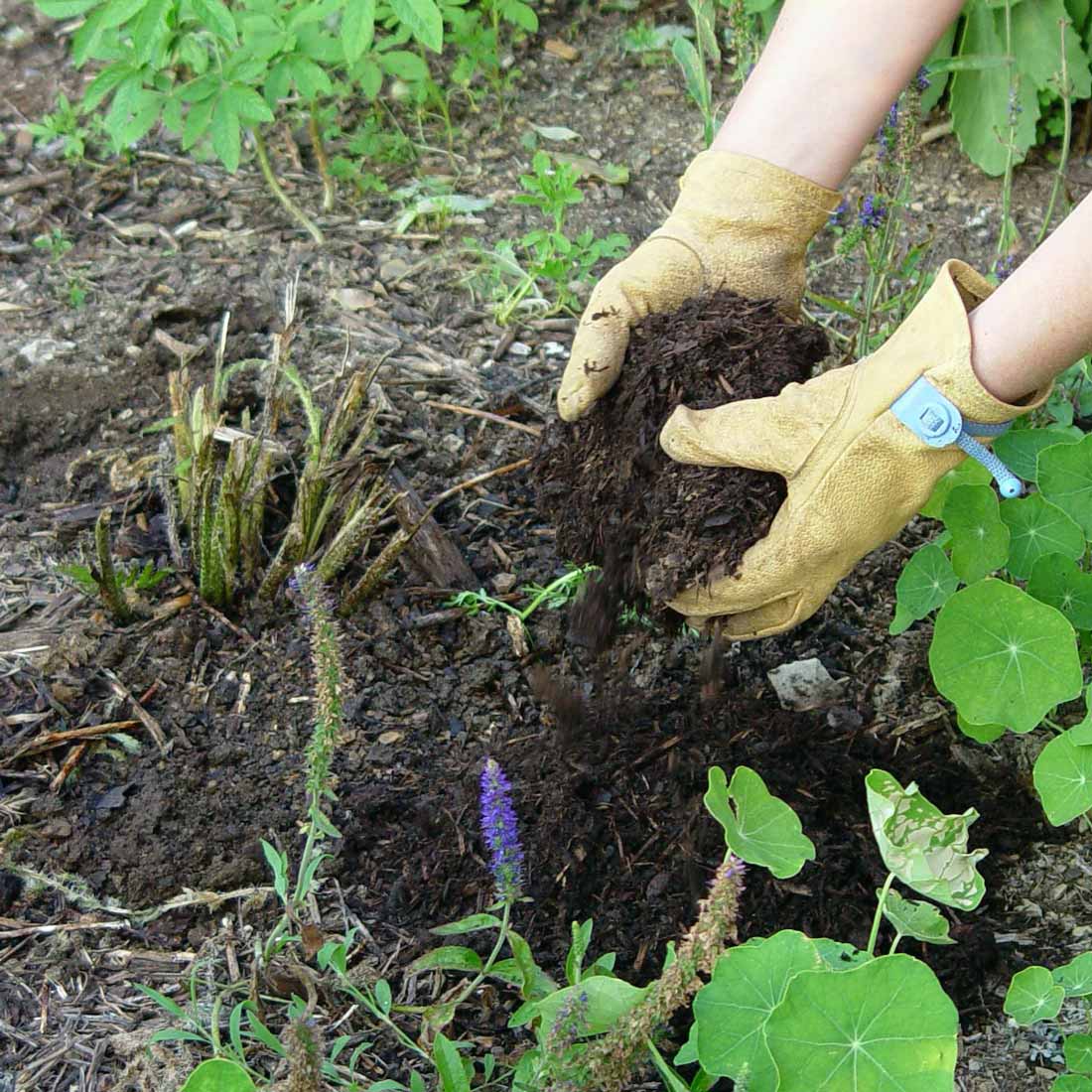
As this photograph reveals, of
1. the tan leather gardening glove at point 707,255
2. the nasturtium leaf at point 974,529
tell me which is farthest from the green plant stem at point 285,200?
the nasturtium leaf at point 974,529

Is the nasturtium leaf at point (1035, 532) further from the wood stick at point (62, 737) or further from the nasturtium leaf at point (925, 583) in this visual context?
the wood stick at point (62, 737)

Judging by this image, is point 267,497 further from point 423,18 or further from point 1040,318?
Result: point 1040,318

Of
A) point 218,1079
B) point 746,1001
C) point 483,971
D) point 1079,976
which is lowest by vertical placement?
point 483,971

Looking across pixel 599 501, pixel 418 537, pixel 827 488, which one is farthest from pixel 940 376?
pixel 418 537

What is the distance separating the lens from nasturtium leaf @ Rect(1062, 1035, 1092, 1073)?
1462 millimetres

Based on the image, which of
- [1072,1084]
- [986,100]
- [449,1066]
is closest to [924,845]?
[1072,1084]

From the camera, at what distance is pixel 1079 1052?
4.83ft

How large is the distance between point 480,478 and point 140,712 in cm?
85

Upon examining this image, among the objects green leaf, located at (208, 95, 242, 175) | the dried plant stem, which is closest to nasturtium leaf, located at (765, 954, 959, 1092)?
green leaf, located at (208, 95, 242, 175)

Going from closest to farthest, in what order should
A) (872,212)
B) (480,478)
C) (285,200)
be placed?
(872,212)
(480,478)
(285,200)

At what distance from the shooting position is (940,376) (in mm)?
1776

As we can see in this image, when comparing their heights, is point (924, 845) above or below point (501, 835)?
above

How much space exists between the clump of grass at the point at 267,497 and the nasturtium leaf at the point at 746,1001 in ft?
3.66

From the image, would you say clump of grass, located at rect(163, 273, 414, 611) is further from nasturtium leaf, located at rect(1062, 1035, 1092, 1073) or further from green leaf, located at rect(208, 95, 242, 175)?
nasturtium leaf, located at rect(1062, 1035, 1092, 1073)
